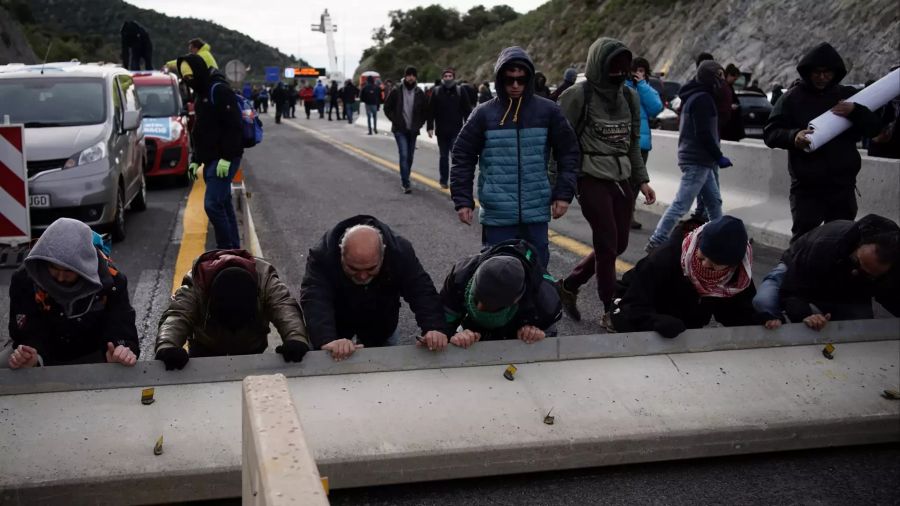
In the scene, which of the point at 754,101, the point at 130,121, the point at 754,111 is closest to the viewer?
the point at 130,121

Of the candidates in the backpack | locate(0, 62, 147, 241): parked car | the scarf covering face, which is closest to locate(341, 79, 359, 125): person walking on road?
locate(0, 62, 147, 241): parked car

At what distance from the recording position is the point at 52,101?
9.76 metres

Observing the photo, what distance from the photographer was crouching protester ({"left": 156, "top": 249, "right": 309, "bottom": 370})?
4.12 m

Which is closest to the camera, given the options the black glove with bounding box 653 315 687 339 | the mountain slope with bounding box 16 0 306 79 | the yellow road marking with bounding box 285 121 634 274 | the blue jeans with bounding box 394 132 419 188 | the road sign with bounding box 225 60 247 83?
the black glove with bounding box 653 315 687 339

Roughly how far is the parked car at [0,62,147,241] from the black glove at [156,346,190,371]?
5070 mm

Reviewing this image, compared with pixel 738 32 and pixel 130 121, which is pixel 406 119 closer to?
pixel 130 121

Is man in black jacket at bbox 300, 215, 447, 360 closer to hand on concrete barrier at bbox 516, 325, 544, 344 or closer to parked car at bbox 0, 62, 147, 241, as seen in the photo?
hand on concrete barrier at bbox 516, 325, 544, 344

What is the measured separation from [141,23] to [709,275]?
3892 inches

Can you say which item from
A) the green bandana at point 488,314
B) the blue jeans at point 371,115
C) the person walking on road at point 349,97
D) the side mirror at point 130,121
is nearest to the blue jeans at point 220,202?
the side mirror at point 130,121

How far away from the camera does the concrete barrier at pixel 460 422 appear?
11.3ft

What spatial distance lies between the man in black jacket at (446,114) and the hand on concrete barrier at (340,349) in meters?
9.18

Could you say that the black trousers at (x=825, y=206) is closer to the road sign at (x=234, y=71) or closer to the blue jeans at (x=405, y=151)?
the blue jeans at (x=405, y=151)

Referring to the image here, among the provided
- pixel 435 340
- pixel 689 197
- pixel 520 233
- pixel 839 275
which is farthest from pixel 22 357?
pixel 689 197

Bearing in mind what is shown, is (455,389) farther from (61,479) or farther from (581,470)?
(61,479)
